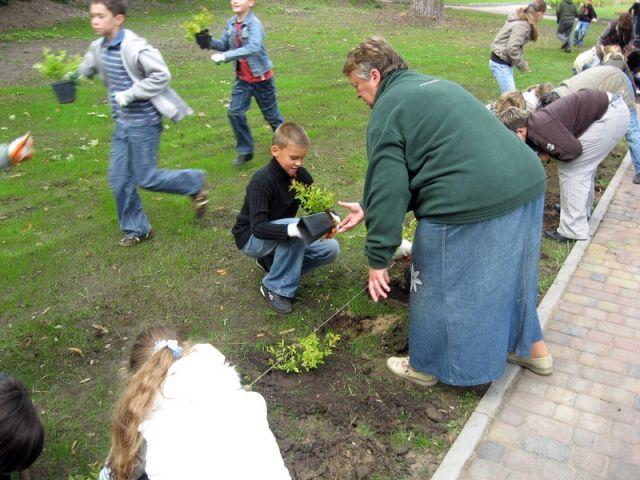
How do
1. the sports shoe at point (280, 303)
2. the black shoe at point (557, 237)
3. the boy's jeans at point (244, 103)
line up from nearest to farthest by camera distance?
1. the sports shoe at point (280, 303)
2. the black shoe at point (557, 237)
3. the boy's jeans at point (244, 103)

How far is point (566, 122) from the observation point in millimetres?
5180

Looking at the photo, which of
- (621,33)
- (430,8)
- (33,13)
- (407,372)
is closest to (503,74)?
(621,33)

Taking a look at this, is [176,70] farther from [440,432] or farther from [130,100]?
[440,432]

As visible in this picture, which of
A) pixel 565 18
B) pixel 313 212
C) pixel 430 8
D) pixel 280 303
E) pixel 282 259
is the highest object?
pixel 313 212

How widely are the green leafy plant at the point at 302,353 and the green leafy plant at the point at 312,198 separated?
3.05ft

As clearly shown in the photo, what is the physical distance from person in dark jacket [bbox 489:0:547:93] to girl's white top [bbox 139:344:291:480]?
782 cm

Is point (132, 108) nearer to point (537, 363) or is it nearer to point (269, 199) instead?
point (269, 199)

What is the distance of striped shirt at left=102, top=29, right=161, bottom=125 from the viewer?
4.85 m

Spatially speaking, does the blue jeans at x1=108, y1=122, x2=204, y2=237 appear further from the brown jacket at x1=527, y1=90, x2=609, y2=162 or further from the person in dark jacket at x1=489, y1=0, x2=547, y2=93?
the person in dark jacket at x1=489, y1=0, x2=547, y2=93

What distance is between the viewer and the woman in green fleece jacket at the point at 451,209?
3012 millimetres

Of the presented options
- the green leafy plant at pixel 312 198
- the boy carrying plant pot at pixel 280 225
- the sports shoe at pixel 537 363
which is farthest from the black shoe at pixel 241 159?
the sports shoe at pixel 537 363

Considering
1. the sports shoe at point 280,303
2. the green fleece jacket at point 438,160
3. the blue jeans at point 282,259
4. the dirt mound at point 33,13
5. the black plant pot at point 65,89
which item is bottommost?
the dirt mound at point 33,13

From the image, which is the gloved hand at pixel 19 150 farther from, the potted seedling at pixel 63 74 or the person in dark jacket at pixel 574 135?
the person in dark jacket at pixel 574 135

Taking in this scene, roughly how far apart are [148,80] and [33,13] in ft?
49.8
